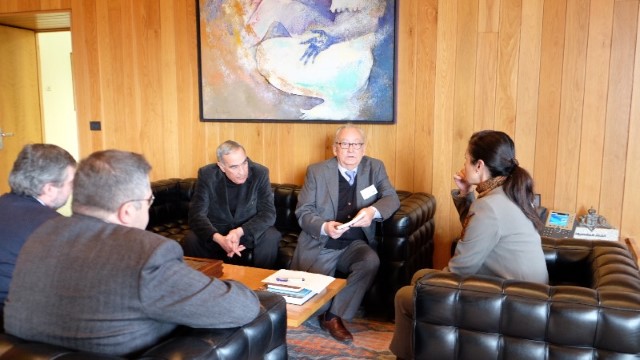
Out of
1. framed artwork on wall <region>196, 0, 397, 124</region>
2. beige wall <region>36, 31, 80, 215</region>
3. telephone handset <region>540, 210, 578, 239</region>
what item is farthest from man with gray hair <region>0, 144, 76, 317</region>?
beige wall <region>36, 31, 80, 215</region>

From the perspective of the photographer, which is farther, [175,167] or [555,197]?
[175,167]

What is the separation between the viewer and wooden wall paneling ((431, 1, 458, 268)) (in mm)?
4086

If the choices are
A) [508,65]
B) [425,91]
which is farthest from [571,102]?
[425,91]

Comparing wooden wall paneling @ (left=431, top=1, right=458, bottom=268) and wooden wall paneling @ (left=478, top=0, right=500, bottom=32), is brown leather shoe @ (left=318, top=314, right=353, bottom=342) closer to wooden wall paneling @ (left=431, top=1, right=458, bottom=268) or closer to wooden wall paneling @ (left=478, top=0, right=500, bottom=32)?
wooden wall paneling @ (left=431, top=1, right=458, bottom=268)

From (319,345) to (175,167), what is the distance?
2.59 meters

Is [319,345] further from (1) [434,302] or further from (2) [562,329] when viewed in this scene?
(2) [562,329]

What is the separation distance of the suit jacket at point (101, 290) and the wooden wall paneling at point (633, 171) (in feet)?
10.7

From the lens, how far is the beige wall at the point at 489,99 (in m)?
3.74

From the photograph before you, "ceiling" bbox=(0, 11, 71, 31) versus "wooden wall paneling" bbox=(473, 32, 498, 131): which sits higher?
"ceiling" bbox=(0, 11, 71, 31)

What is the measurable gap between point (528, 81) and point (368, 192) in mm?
1391

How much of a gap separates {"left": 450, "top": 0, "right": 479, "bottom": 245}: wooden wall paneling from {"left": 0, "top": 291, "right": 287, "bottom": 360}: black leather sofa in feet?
8.59

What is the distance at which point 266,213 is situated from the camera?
3824 millimetres

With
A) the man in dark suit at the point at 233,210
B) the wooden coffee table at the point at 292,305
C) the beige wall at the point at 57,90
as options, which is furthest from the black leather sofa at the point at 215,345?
the beige wall at the point at 57,90

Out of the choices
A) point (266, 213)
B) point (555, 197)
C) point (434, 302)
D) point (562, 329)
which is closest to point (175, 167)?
point (266, 213)
